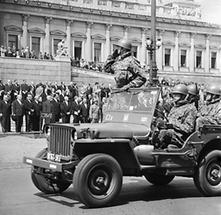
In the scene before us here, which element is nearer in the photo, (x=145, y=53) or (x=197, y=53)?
(x=145, y=53)

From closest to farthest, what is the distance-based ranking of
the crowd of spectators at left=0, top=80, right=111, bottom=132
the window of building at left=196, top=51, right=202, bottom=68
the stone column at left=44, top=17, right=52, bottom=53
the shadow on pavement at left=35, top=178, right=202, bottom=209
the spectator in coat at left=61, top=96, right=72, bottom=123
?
1. the shadow on pavement at left=35, top=178, right=202, bottom=209
2. the crowd of spectators at left=0, top=80, right=111, bottom=132
3. the spectator in coat at left=61, top=96, right=72, bottom=123
4. the stone column at left=44, top=17, right=52, bottom=53
5. the window of building at left=196, top=51, right=202, bottom=68

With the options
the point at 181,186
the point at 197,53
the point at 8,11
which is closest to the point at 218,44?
the point at 197,53

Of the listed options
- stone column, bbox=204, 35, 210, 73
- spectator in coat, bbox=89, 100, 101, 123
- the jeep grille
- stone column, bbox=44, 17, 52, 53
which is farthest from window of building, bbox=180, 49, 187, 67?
the jeep grille

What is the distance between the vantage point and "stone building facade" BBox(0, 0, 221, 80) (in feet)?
220

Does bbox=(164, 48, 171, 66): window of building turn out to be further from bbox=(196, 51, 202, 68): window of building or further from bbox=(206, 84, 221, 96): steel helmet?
bbox=(206, 84, 221, 96): steel helmet

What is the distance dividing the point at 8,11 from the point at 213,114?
5716 centimetres

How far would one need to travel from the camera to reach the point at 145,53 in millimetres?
80188

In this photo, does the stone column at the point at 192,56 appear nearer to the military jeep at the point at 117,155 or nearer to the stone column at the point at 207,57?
the stone column at the point at 207,57

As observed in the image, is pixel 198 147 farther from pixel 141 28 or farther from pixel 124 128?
pixel 141 28

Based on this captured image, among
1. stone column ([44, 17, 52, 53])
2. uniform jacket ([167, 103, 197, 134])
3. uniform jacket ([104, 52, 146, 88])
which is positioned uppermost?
stone column ([44, 17, 52, 53])

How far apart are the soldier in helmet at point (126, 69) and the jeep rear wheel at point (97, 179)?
2254 millimetres


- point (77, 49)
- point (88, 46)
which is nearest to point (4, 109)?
point (77, 49)

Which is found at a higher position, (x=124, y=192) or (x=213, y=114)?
(x=213, y=114)

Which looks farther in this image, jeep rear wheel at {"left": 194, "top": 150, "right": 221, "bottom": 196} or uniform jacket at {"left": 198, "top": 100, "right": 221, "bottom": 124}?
uniform jacket at {"left": 198, "top": 100, "right": 221, "bottom": 124}
